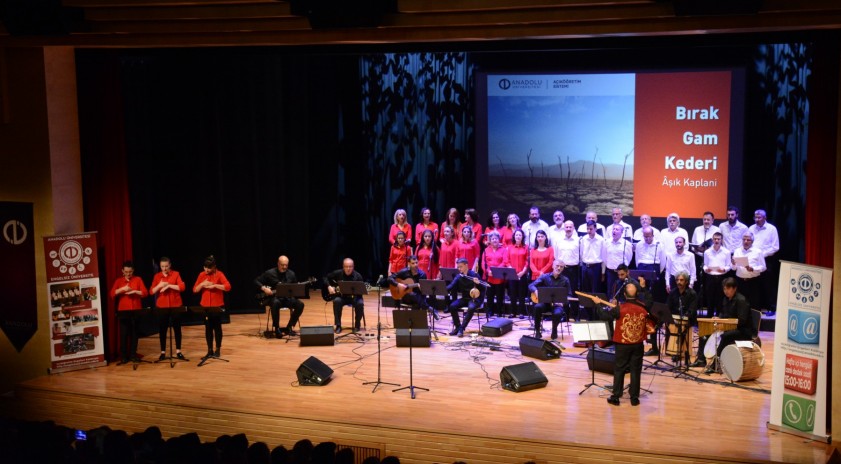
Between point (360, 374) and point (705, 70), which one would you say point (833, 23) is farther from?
point (360, 374)

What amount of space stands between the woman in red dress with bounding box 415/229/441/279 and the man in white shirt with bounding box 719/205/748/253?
4884 millimetres

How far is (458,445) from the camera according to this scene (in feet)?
26.5

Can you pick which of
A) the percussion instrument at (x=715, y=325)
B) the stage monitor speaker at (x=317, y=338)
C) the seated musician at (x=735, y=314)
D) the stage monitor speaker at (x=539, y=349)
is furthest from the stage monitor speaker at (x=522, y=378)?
the stage monitor speaker at (x=317, y=338)

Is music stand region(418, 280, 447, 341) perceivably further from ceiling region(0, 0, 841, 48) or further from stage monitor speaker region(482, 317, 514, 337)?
ceiling region(0, 0, 841, 48)

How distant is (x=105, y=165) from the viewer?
11008 mm

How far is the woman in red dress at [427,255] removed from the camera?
1367 cm

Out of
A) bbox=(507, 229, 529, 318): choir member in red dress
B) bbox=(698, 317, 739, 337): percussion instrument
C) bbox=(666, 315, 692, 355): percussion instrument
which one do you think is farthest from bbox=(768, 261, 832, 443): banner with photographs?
bbox=(507, 229, 529, 318): choir member in red dress

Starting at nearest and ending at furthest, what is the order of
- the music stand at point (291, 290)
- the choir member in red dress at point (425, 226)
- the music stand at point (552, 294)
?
the music stand at point (552, 294) < the music stand at point (291, 290) < the choir member in red dress at point (425, 226)

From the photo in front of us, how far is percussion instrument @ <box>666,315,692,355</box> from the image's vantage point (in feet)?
33.4

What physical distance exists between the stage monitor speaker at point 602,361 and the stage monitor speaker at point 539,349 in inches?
29.8

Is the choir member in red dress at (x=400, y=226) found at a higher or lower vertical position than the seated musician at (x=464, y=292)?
higher

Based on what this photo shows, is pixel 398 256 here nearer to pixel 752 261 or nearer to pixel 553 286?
pixel 553 286

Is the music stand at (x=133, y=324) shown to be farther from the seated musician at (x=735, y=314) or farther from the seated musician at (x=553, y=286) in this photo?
the seated musician at (x=735, y=314)

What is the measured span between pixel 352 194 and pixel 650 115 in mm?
6116
